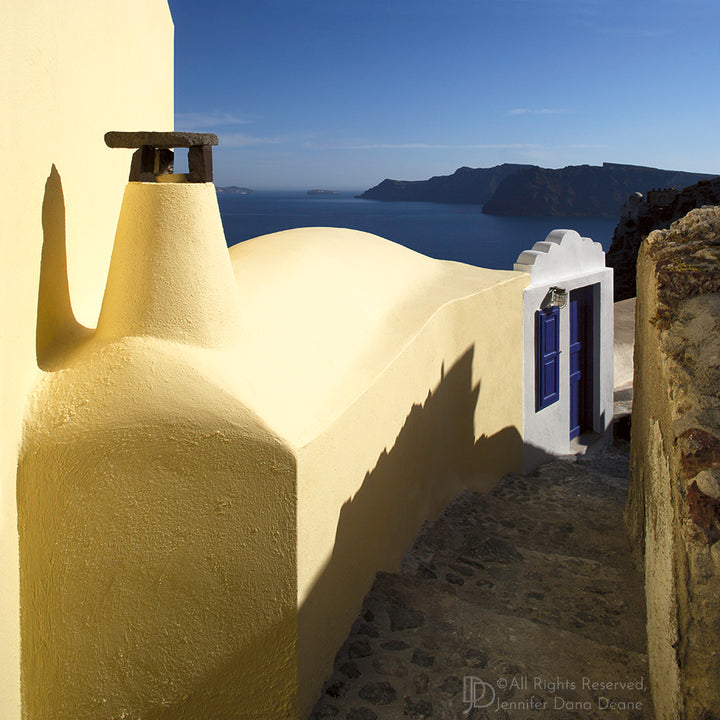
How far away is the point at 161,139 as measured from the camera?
4105mm

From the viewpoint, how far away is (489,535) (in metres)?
7.31

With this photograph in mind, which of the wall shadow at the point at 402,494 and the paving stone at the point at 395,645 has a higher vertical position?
the wall shadow at the point at 402,494

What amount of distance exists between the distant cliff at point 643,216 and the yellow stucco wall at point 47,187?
1468 inches

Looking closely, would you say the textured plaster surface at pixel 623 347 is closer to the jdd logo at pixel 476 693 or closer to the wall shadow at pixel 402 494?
the wall shadow at pixel 402 494

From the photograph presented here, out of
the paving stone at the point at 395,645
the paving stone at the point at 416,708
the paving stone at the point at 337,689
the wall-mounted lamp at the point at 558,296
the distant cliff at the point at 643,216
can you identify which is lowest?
the paving stone at the point at 416,708

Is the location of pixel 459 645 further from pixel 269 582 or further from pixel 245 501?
pixel 245 501

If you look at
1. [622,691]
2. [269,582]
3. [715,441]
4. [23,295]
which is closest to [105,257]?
[23,295]

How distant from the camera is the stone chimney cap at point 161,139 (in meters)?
4.07

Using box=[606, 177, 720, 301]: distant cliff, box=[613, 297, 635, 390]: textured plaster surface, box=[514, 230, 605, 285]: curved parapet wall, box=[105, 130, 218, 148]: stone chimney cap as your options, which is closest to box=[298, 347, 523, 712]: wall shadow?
box=[514, 230, 605, 285]: curved parapet wall

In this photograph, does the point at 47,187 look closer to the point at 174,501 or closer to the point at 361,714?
the point at 174,501

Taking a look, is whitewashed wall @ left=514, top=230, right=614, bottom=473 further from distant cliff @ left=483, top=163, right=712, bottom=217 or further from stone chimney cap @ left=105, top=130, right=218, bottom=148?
distant cliff @ left=483, top=163, right=712, bottom=217

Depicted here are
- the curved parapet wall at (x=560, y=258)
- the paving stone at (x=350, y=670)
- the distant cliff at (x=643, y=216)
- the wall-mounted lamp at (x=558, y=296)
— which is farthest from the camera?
the distant cliff at (x=643, y=216)

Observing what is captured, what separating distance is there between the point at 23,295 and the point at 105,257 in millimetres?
1797

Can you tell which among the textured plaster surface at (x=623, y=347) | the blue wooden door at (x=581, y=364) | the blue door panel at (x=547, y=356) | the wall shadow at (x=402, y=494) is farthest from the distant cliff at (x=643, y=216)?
the wall shadow at (x=402, y=494)
